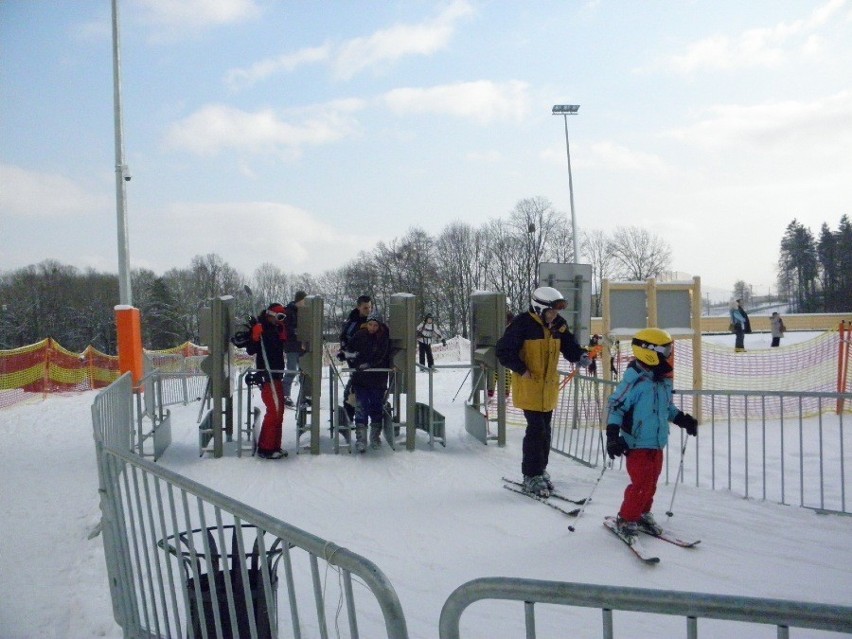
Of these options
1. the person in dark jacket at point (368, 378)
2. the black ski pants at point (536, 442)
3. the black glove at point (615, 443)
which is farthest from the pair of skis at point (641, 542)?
the person in dark jacket at point (368, 378)

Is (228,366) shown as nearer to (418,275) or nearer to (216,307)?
(216,307)

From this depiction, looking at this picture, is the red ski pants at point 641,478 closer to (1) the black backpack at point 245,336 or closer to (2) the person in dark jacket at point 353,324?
(2) the person in dark jacket at point 353,324

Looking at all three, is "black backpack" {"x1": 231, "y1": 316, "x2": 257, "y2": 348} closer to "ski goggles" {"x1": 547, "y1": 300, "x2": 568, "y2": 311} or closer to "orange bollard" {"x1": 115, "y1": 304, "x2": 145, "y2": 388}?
"ski goggles" {"x1": 547, "y1": 300, "x2": 568, "y2": 311}

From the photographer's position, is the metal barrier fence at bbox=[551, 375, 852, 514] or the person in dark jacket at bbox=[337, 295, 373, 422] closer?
the metal barrier fence at bbox=[551, 375, 852, 514]

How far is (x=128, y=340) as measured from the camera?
13953 mm

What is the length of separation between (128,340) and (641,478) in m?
11.5

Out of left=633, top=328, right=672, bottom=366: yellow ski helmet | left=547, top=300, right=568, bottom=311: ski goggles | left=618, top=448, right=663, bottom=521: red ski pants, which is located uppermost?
left=547, top=300, right=568, bottom=311: ski goggles

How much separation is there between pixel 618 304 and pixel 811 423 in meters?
4.20

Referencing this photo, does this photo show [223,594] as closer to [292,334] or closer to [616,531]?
[616,531]

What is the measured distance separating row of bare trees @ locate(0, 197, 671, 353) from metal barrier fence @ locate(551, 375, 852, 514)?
1776 inches

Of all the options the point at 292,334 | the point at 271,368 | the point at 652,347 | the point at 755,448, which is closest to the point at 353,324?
the point at 271,368

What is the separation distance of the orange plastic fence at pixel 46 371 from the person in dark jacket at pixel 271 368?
12494 millimetres

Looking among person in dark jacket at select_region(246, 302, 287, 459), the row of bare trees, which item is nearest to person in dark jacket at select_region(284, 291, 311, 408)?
person in dark jacket at select_region(246, 302, 287, 459)

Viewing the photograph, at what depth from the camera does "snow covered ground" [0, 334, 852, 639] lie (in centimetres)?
439
